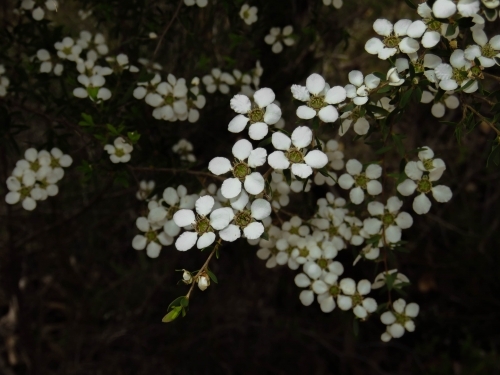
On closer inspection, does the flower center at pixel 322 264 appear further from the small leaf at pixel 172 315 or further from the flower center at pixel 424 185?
the small leaf at pixel 172 315

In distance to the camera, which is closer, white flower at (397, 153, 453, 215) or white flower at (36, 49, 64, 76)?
white flower at (397, 153, 453, 215)

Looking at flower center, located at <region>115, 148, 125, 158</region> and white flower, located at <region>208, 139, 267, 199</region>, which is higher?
white flower, located at <region>208, 139, 267, 199</region>

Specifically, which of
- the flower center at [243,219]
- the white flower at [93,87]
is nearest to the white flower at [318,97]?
the flower center at [243,219]

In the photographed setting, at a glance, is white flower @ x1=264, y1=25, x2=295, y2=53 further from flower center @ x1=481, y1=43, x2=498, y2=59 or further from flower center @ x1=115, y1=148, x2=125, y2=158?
flower center @ x1=481, y1=43, x2=498, y2=59

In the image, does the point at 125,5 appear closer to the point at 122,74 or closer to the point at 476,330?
the point at 122,74

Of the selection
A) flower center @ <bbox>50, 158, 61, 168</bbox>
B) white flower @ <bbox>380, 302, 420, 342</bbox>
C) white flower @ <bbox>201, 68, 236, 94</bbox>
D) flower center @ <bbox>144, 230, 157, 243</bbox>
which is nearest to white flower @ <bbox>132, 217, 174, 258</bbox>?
flower center @ <bbox>144, 230, 157, 243</bbox>

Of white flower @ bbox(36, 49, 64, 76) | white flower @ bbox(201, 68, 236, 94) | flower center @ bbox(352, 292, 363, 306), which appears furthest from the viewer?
white flower @ bbox(201, 68, 236, 94)

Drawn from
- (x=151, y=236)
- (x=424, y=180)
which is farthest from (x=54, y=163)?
(x=424, y=180)
